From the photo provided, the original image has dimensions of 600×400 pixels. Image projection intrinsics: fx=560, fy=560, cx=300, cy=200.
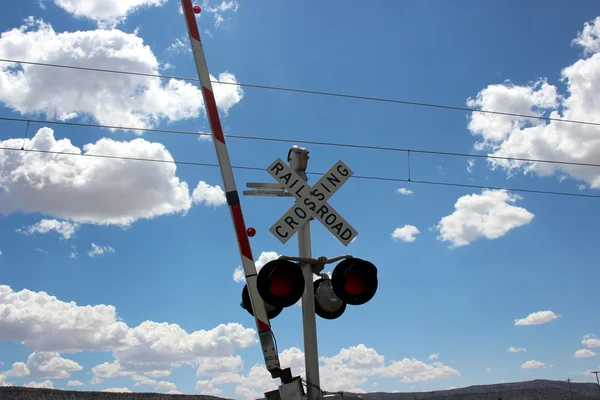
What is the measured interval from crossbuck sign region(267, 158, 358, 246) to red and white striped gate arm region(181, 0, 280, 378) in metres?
0.58

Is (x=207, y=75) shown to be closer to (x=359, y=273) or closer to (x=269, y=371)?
(x=359, y=273)

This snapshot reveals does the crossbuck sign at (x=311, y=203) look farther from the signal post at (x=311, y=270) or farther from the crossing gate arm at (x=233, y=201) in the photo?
the crossing gate arm at (x=233, y=201)

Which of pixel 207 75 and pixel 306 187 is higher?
pixel 207 75

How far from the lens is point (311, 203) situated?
493cm

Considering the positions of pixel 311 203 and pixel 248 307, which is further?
pixel 248 307

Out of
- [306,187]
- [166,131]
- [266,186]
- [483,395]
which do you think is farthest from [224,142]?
[483,395]

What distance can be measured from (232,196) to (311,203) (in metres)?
0.88

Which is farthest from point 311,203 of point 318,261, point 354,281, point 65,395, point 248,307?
point 65,395

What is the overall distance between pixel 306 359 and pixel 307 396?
0.30 m

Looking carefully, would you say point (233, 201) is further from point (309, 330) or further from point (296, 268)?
point (309, 330)

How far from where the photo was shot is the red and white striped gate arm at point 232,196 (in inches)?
204

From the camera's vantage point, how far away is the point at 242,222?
530cm

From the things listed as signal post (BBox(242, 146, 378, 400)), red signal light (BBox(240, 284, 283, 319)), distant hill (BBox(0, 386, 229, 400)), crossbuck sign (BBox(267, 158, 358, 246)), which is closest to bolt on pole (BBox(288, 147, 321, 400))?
signal post (BBox(242, 146, 378, 400))

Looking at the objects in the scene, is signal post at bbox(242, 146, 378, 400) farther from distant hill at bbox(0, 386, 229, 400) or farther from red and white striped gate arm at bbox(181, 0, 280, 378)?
distant hill at bbox(0, 386, 229, 400)
